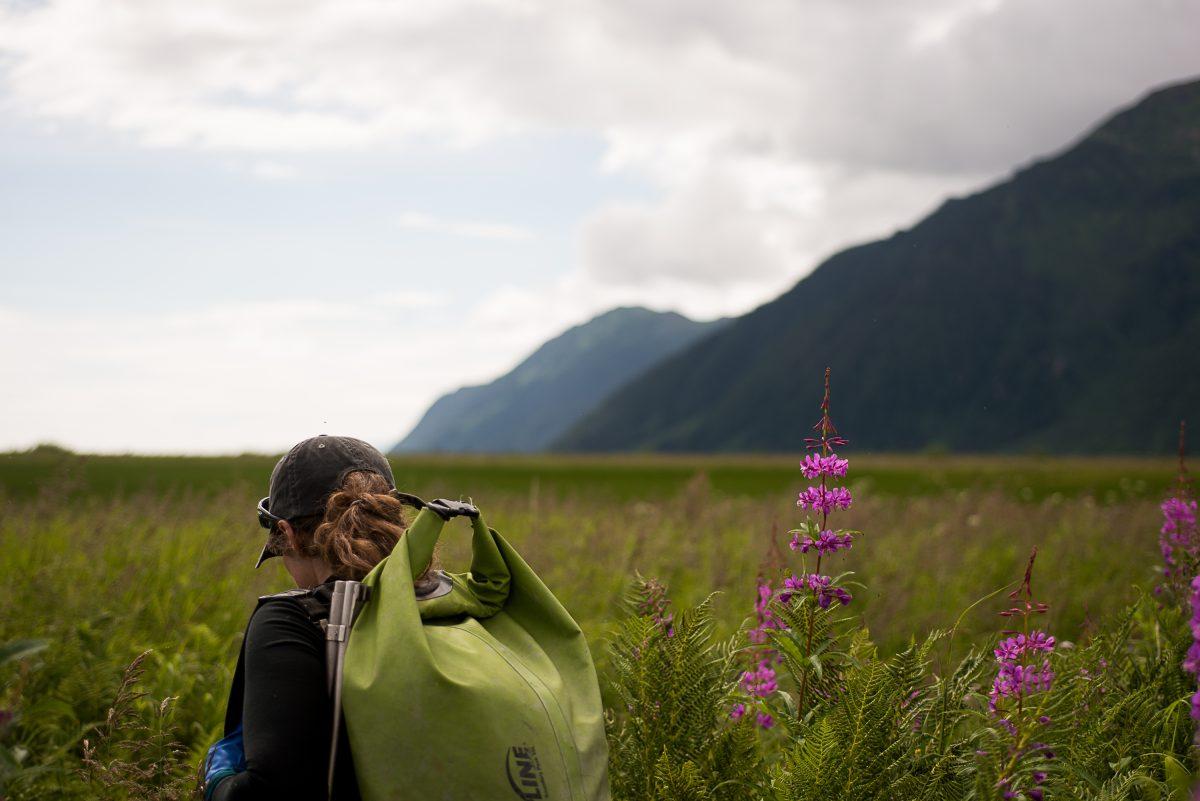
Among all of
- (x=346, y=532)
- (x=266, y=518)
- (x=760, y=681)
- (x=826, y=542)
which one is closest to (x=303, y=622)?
(x=346, y=532)

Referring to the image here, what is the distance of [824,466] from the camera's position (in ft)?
10.0

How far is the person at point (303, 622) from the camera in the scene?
2213 millimetres

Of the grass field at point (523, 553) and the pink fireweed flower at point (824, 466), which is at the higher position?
the pink fireweed flower at point (824, 466)

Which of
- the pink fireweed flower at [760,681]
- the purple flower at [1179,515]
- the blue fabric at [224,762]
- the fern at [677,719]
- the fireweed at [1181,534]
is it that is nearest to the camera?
the blue fabric at [224,762]

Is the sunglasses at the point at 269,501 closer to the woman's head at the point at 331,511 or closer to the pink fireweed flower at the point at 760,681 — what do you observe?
the woman's head at the point at 331,511

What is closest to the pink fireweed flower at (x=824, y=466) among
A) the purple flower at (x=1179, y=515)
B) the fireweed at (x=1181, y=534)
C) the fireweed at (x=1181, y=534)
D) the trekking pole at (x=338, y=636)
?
the trekking pole at (x=338, y=636)

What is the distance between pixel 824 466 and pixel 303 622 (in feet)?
5.47

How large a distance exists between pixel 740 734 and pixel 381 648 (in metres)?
1.67

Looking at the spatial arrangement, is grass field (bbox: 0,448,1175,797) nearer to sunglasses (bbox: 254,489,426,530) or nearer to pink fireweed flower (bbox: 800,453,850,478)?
sunglasses (bbox: 254,489,426,530)

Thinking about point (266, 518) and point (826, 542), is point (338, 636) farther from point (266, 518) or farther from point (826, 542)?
point (826, 542)

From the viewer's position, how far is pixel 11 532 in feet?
26.8

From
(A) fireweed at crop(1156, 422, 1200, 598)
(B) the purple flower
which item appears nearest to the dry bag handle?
(A) fireweed at crop(1156, 422, 1200, 598)

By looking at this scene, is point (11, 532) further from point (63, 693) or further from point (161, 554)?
point (63, 693)

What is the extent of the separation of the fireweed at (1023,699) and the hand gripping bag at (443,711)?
1.22 m
